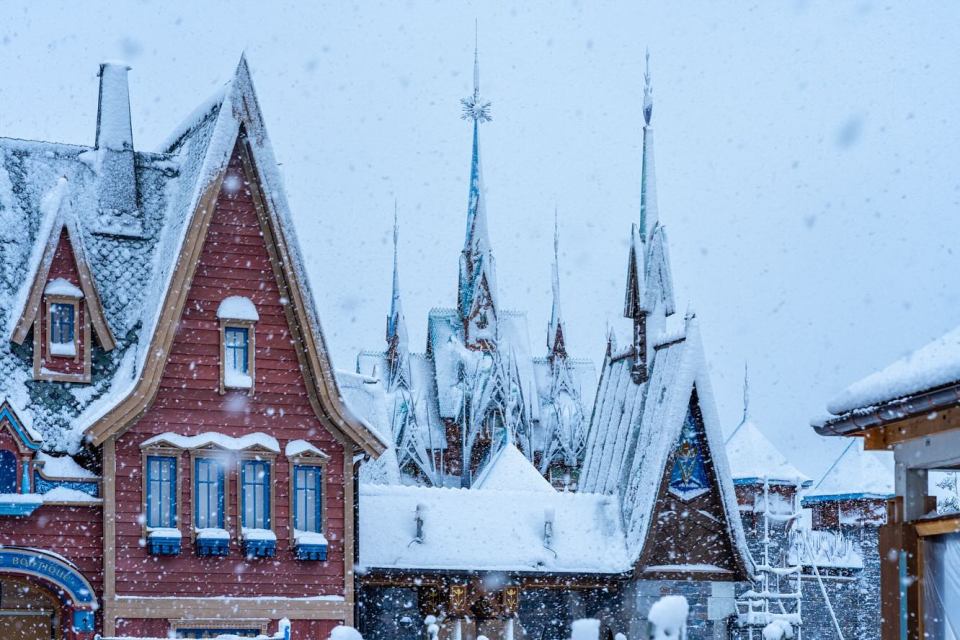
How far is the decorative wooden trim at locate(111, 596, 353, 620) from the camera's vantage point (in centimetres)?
2164

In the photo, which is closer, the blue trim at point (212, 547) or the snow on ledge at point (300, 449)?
the blue trim at point (212, 547)

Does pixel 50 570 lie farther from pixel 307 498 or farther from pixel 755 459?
pixel 755 459

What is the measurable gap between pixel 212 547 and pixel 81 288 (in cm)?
419

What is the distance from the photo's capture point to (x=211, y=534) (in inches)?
870

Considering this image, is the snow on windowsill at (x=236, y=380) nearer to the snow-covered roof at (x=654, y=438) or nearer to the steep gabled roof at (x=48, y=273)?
the steep gabled roof at (x=48, y=273)

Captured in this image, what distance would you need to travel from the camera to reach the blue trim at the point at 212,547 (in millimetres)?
22078

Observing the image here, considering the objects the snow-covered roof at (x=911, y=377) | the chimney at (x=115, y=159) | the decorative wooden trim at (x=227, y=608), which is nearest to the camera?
the snow-covered roof at (x=911, y=377)

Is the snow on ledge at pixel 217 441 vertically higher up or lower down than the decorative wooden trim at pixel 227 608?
higher up

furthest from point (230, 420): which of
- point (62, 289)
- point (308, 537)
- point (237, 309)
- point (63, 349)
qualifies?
point (62, 289)

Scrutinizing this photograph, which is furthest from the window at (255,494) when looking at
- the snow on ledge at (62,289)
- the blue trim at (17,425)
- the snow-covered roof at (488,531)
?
the snow on ledge at (62,289)

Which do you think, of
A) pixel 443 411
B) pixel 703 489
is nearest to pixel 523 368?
pixel 443 411

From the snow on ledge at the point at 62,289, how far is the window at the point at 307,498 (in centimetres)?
408

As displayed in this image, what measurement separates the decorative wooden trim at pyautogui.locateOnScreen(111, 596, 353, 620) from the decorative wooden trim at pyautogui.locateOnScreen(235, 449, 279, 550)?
86 cm

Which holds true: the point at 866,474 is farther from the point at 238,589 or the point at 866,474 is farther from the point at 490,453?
the point at 238,589
